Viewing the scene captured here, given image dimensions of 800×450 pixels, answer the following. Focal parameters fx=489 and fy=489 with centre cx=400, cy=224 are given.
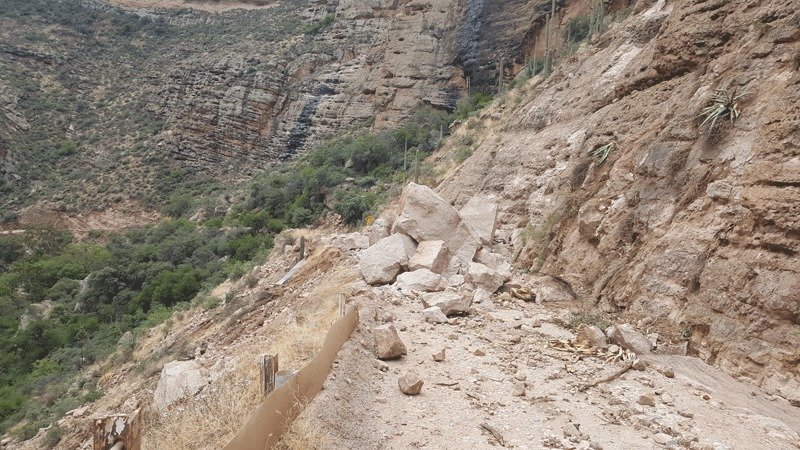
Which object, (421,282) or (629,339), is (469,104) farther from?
(629,339)

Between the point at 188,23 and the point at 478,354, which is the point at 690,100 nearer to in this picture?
the point at 478,354

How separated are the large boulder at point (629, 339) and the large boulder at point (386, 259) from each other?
136 inches

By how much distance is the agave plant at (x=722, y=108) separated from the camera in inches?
228

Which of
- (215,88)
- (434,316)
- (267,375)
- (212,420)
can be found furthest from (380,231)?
(215,88)

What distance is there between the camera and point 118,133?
42438 millimetres

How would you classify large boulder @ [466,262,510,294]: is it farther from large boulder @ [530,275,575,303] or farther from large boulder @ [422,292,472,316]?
large boulder @ [422,292,472,316]

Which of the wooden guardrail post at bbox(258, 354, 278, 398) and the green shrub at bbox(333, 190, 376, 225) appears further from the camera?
the green shrub at bbox(333, 190, 376, 225)

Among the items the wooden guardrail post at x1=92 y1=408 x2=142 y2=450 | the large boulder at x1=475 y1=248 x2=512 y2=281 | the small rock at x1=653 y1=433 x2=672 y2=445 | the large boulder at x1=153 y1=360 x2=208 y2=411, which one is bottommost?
the large boulder at x1=153 y1=360 x2=208 y2=411

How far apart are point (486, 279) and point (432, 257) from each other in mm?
930

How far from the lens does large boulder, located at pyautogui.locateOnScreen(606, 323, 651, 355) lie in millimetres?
5145

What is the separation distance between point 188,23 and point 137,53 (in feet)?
31.8

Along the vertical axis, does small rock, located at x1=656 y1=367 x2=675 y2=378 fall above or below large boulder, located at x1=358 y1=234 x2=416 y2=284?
above

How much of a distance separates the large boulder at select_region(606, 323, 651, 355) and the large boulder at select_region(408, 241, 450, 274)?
9.74ft

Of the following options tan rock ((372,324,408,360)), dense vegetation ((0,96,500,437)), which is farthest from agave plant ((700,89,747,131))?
dense vegetation ((0,96,500,437))
